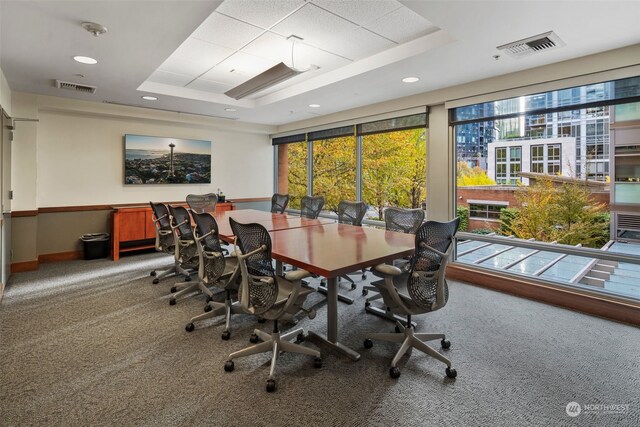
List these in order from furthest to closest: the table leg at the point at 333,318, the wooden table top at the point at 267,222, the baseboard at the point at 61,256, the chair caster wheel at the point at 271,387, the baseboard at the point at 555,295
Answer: the baseboard at the point at 61,256 < the wooden table top at the point at 267,222 < the baseboard at the point at 555,295 < the table leg at the point at 333,318 < the chair caster wheel at the point at 271,387

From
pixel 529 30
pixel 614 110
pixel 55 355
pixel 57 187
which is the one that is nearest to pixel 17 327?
pixel 55 355

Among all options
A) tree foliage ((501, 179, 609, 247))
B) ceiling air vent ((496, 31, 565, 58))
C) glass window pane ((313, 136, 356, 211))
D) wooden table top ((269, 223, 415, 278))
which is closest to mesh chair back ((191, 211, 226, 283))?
wooden table top ((269, 223, 415, 278))

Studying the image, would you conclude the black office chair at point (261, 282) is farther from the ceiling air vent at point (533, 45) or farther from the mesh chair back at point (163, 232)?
the ceiling air vent at point (533, 45)

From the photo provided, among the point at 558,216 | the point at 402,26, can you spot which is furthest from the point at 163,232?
the point at 558,216

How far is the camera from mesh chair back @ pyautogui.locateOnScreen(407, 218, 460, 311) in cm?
220

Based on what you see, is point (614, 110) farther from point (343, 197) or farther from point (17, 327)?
point (17, 327)

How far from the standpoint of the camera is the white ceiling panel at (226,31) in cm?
291

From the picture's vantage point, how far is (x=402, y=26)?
298 centimetres

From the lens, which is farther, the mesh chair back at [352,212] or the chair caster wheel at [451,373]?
the mesh chair back at [352,212]

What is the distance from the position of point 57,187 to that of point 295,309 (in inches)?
199

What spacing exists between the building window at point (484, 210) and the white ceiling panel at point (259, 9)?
3323 millimetres

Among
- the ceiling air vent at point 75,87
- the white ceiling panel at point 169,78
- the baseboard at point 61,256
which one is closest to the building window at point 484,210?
the white ceiling panel at point 169,78

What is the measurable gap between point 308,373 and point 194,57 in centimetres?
347

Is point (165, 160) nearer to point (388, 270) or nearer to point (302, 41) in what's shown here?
point (302, 41)
